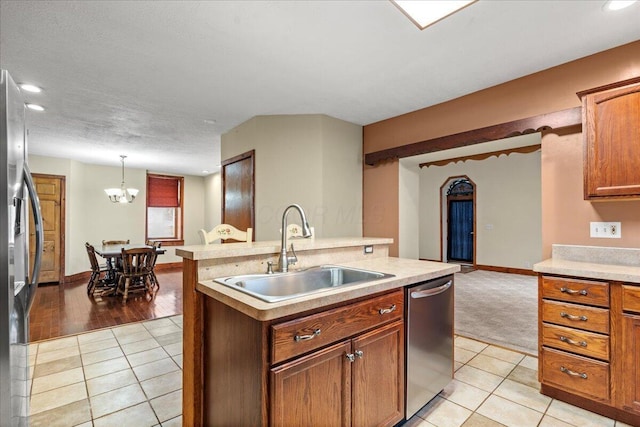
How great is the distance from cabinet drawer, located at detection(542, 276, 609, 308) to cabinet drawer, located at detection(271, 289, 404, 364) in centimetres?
113

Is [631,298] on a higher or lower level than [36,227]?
lower

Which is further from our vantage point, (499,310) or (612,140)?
(499,310)

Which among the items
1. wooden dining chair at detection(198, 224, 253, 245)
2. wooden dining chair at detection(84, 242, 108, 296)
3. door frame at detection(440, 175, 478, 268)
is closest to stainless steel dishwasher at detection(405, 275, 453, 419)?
wooden dining chair at detection(198, 224, 253, 245)

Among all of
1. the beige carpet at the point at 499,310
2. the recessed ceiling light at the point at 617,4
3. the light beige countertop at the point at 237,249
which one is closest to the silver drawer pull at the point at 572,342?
the beige carpet at the point at 499,310

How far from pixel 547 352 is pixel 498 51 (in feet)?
7.14

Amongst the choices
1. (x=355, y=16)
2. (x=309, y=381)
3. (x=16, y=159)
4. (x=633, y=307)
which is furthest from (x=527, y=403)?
(x=16, y=159)

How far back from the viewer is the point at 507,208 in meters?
6.65

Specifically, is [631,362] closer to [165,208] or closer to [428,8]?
[428,8]

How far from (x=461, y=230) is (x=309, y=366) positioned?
8.53 meters

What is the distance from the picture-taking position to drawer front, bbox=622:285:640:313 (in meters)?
1.76

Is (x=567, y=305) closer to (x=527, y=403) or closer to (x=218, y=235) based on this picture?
(x=527, y=403)

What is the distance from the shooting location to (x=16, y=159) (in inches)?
51.8

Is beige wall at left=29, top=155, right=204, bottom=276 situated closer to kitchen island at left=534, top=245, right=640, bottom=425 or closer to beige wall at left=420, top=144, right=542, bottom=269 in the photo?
beige wall at left=420, top=144, right=542, bottom=269

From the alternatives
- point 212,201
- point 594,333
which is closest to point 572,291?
point 594,333
